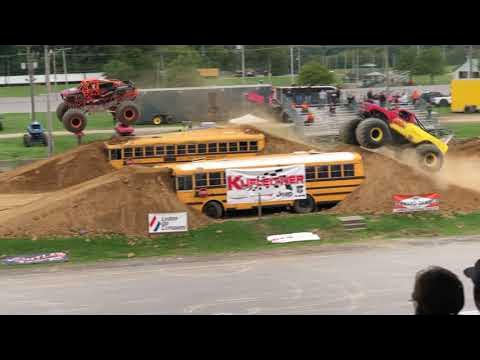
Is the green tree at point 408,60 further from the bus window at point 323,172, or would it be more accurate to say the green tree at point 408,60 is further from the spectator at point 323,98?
the bus window at point 323,172

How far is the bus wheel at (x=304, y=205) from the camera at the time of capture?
85.5ft

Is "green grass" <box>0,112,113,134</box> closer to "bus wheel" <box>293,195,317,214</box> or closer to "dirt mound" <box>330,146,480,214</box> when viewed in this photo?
"bus wheel" <box>293,195,317,214</box>

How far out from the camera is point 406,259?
21078 mm

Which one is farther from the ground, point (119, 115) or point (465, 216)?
point (119, 115)

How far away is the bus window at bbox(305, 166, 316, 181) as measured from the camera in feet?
84.4

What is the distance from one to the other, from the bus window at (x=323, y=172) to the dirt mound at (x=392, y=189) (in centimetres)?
114

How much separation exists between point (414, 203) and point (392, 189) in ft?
3.99

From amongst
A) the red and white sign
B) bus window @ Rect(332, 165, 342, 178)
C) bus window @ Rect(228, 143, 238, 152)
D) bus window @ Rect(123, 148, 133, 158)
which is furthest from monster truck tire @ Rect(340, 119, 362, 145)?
bus window @ Rect(123, 148, 133, 158)

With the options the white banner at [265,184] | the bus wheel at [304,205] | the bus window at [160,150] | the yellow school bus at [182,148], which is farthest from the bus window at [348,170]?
the bus window at [160,150]

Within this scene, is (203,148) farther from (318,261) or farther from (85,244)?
(318,261)

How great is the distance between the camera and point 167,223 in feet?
78.0

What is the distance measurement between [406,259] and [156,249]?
757 cm

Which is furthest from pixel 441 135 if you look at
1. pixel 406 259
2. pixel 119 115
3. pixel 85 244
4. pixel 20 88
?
pixel 20 88

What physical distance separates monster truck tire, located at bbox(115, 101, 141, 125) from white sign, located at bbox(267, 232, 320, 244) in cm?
1459
